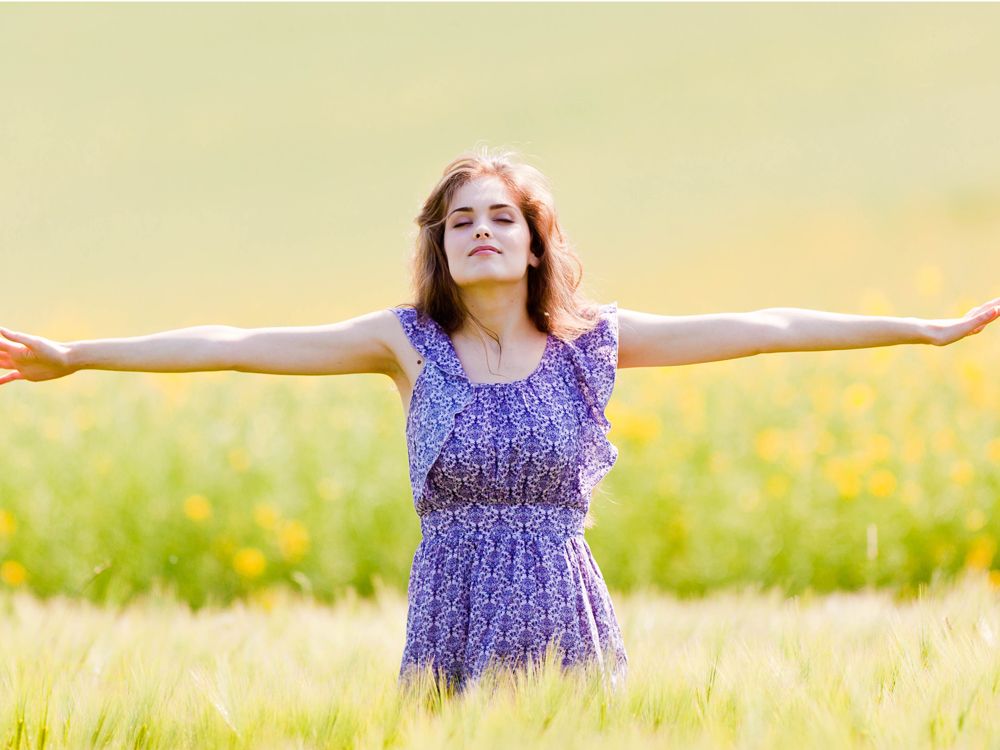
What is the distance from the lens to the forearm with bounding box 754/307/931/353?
3328 millimetres

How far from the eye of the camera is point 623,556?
568 cm

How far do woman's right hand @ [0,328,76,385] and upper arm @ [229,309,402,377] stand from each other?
0.39 meters

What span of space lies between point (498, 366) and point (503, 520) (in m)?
0.37

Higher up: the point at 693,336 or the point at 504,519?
the point at 693,336

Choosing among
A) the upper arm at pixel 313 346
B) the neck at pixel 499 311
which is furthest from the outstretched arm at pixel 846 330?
the upper arm at pixel 313 346

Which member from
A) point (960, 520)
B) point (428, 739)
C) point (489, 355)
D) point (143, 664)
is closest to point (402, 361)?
point (489, 355)

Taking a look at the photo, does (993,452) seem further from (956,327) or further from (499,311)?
(499,311)

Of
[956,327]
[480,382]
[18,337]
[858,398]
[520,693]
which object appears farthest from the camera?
[858,398]

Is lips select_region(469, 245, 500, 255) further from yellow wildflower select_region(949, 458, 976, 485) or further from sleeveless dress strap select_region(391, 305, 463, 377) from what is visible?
yellow wildflower select_region(949, 458, 976, 485)

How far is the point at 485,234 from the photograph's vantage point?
322cm

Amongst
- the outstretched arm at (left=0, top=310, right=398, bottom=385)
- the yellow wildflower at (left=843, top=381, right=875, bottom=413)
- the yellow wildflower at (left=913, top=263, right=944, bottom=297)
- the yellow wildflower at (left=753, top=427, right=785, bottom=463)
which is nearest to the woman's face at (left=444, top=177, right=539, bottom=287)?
the outstretched arm at (left=0, top=310, right=398, bottom=385)

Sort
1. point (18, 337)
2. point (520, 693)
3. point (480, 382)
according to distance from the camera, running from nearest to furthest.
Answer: point (520, 693) → point (18, 337) → point (480, 382)

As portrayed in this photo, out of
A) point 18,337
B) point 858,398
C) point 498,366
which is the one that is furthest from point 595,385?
point 858,398

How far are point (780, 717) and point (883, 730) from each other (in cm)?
19
